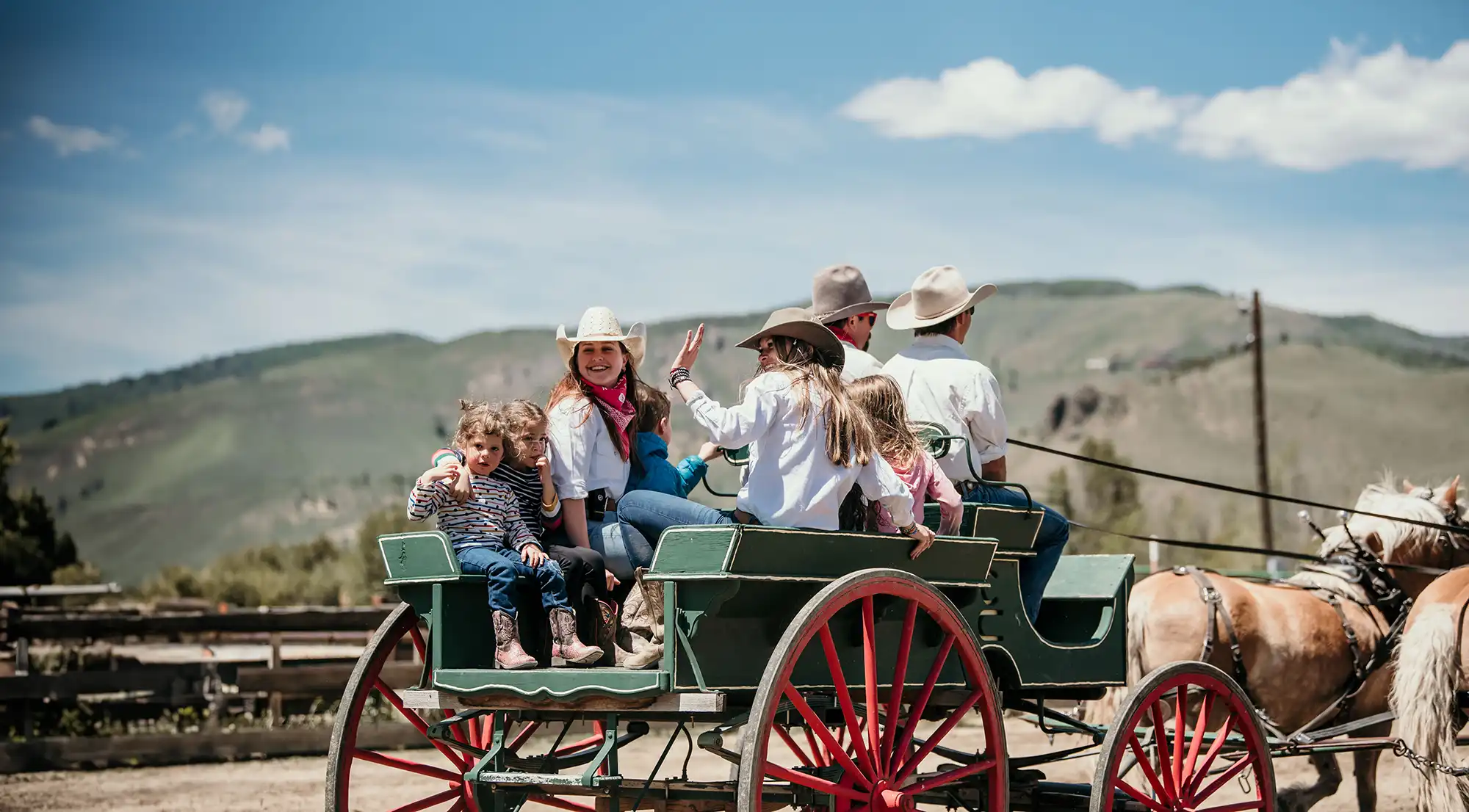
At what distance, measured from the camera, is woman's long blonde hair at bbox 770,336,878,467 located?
534 centimetres

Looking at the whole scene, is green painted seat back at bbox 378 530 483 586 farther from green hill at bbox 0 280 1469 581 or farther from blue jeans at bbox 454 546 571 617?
green hill at bbox 0 280 1469 581

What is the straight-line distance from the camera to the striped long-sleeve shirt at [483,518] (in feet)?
18.1

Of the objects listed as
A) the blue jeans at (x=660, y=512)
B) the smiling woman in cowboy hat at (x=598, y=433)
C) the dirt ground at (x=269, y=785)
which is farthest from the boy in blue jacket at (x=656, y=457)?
the dirt ground at (x=269, y=785)

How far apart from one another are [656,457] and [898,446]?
0.97 m

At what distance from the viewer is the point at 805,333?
18.1 ft

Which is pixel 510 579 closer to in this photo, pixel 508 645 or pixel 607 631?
pixel 508 645

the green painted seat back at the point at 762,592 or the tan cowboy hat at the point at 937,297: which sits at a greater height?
the tan cowboy hat at the point at 937,297

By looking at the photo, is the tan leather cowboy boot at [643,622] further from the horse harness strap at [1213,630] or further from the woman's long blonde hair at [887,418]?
the horse harness strap at [1213,630]

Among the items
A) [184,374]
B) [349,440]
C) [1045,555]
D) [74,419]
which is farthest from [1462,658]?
[184,374]

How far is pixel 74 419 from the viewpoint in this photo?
158m

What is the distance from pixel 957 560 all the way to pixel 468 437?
188 cm

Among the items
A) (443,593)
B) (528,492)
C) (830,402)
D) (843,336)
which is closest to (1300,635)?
(843,336)

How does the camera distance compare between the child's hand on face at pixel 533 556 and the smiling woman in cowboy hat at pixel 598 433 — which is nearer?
the child's hand on face at pixel 533 556

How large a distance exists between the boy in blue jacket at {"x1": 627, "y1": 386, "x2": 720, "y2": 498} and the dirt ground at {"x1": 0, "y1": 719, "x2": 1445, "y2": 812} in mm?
4826
